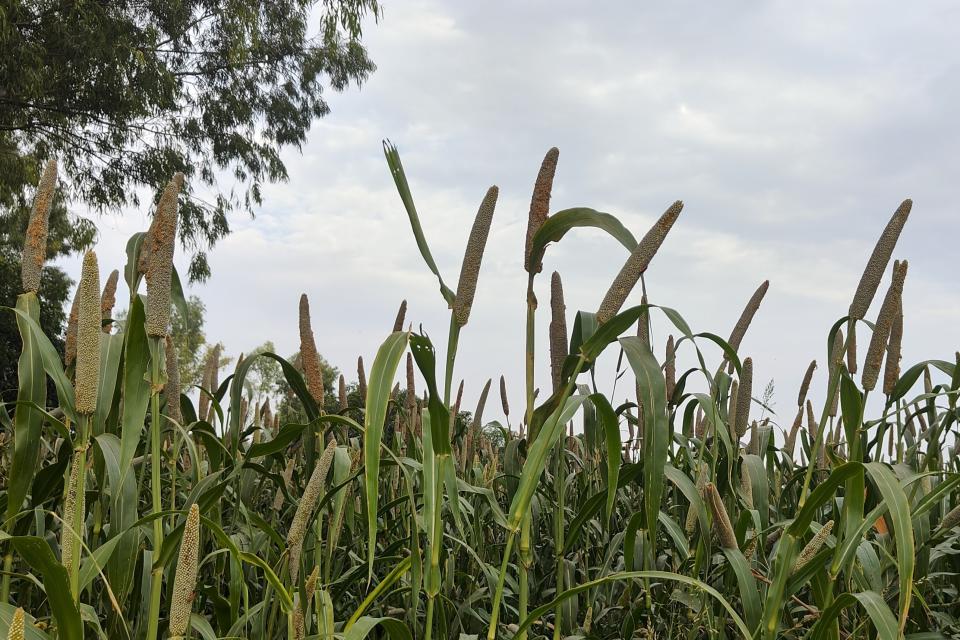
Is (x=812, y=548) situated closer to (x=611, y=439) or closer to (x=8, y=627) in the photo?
(x=611, y=439)

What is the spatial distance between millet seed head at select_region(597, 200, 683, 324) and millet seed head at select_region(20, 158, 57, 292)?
1052 mm

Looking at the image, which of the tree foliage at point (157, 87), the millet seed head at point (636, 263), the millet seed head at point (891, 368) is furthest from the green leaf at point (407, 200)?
the tree foliage at point (157, 87)

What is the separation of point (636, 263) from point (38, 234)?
3.68ft

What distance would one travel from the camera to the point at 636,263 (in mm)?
1371

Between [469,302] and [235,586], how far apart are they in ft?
2.29

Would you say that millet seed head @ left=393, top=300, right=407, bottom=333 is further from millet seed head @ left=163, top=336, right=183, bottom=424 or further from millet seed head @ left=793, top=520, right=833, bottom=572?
millet seed head @ left=793, top=520, right=833, bottom=572

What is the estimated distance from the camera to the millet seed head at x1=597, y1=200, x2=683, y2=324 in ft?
4.48

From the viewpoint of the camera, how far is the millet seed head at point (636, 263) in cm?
137

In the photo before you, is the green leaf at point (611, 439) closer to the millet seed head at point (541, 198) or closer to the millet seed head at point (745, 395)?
the millet seed head at point (541, 198)

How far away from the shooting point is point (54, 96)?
42.8ft

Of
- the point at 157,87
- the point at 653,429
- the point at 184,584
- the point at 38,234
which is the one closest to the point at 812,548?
the point at 653,429

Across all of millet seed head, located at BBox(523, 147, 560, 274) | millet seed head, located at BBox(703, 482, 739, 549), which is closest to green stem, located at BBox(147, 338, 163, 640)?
millet seed head, located at BBox(523, 147, 560, 274)

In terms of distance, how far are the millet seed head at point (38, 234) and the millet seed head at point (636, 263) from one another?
3.45 feet

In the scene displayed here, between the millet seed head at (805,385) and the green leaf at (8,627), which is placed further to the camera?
the millet seed head at (805,385)
